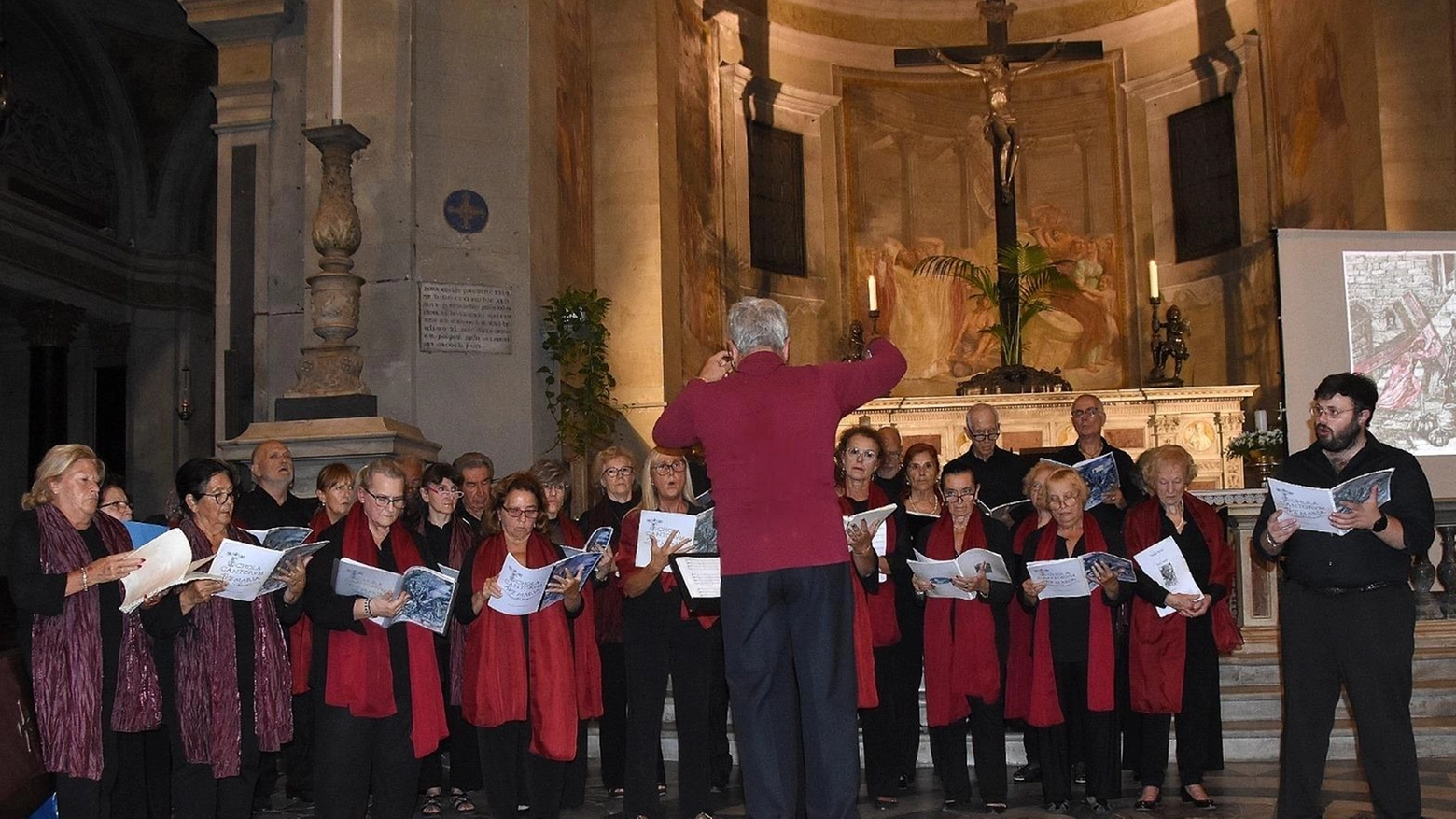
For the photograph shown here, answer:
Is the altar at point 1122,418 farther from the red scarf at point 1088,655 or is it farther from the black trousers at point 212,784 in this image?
the black trousers at point 212,784

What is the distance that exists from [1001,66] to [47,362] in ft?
42.2

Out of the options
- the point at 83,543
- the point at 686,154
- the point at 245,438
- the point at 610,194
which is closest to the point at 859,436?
the point at 83,543

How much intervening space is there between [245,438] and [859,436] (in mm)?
4712

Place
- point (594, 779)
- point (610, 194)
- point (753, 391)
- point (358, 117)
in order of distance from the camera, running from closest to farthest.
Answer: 1. point (753, 391)
2. point (594, 779)
3. point (358, 117)
4. point (610, 194)

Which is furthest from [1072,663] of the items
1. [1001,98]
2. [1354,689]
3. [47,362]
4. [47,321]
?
[47,362]

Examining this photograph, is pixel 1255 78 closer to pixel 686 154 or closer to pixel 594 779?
pixel 686 154

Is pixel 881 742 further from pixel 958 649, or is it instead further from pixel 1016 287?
pixel 1016 287

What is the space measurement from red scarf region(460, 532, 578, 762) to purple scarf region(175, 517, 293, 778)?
0.80m

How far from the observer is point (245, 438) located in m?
9.18

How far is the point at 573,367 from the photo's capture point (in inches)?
469

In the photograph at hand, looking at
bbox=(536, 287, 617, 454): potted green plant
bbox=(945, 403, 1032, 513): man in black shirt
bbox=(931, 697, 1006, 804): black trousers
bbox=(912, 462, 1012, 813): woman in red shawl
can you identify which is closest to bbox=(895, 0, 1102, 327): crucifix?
bbox=(536, 287, 617, 454): potted green plant

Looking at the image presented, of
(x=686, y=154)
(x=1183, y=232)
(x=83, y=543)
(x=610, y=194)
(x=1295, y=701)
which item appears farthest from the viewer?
(x=1183, y=232)

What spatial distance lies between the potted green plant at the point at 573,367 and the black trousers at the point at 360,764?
5955 millimetres

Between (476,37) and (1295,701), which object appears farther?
(476,37)
